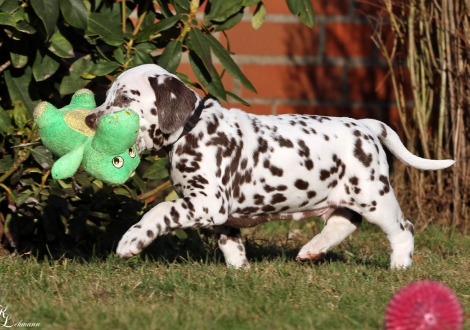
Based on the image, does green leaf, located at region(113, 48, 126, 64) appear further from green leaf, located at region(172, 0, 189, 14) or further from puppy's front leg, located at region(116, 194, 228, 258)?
puppy's front leg, located at region(116, 194, 228, 258)

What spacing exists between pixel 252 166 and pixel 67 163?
1094 millimetres

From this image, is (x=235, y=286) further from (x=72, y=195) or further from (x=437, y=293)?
(x=72, y=195)

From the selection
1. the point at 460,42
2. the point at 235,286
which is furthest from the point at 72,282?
the point at 460,42

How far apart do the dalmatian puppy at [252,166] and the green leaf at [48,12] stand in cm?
46

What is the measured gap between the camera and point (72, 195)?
5176 mm

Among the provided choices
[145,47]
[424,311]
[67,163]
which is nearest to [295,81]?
[145,47]

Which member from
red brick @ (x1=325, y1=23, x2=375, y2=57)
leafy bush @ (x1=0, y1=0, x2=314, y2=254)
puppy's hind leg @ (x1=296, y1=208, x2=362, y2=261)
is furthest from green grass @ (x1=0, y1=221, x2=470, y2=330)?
red brick @ (x1=325, y1=23, x2=375, y2=57)

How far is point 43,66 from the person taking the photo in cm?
499

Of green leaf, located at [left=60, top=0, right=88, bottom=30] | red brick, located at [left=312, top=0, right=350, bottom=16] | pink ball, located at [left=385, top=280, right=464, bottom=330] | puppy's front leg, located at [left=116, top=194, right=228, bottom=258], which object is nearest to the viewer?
Result: pink ball, located at [left=385, top=280, right=464, bottom=330]

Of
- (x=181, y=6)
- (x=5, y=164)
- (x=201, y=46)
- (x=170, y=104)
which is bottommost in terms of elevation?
(x=5, y=164)

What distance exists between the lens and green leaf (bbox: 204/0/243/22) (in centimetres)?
500

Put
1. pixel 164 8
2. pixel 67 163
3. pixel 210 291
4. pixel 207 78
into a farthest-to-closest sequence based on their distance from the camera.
Answer: pixel 164 8
pixel 207 78
pixel 67 163
pixel 210 291

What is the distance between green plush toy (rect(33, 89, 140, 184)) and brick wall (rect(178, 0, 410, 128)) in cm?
374

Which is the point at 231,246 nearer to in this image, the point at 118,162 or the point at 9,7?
the point at 118,162
